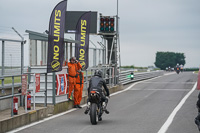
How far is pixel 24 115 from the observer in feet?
38.4

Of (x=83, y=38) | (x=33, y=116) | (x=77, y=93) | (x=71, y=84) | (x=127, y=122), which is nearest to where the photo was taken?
(x=127, y=122)

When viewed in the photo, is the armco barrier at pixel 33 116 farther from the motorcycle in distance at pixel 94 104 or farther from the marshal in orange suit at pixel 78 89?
the motorcycle in distance at pixel 94 104

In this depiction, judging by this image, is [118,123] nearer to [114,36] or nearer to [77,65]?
[77,65]

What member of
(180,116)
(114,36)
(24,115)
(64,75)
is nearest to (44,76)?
(64,75)

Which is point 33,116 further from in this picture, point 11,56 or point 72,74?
point 72,74

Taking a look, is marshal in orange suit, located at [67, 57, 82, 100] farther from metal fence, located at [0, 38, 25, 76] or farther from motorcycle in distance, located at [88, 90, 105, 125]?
motorcycle in distance, located at [88, 90, 105, 125]

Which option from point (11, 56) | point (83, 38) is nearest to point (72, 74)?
point (11, 56)

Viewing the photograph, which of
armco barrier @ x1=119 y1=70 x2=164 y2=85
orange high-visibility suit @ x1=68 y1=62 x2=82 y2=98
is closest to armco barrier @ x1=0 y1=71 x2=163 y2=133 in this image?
orange high-visibility suit @ x1=68 y1=62 x2=82 y2=98

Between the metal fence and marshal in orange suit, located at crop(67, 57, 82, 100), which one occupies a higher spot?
the metal fence

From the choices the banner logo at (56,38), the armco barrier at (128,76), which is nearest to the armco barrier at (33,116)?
the banner logo at (56,38)

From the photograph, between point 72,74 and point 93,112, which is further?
point 72,74

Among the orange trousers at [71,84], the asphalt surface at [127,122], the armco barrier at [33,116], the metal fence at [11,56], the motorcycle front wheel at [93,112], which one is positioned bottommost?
the asphalt surface at [127,122]

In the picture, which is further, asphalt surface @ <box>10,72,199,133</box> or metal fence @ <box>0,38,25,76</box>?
metal fence @ <box>0,38,25,76</box>

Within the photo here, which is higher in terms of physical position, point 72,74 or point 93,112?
point 72,74
